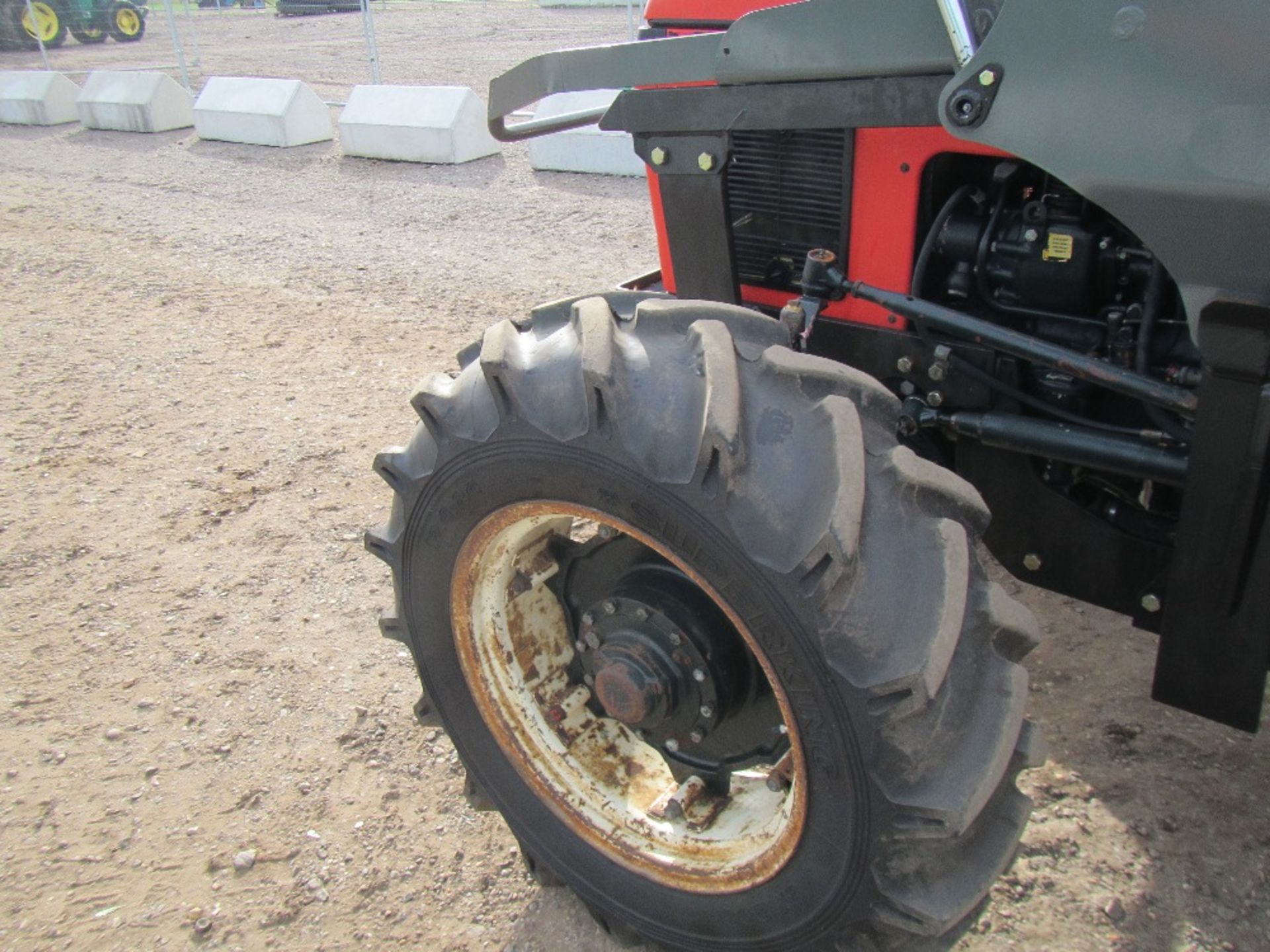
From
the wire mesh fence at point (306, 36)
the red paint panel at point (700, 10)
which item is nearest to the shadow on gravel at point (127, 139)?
the wire mesh fence at point (306, 36)

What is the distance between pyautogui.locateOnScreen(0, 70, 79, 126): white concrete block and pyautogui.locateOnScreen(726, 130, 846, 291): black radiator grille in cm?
1351

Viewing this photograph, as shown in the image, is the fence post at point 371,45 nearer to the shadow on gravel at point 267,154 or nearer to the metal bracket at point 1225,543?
the shadow on gravel at point 267,154

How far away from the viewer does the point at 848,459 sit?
161 centimetres

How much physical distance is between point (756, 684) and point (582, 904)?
0.73m

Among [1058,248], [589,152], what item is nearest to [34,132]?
[589,152]

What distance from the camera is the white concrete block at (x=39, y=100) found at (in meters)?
13.0

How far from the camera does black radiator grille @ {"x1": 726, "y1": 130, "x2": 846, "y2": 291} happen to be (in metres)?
2.35

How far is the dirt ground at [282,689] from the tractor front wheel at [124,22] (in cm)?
1968

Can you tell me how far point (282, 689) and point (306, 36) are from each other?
911 inches

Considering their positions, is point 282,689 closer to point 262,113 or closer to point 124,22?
point 262,113

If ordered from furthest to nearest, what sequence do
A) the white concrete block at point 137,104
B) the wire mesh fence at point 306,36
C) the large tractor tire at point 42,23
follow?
the large tractor tire at point 42,23 → the wire mesh fence at point 306,36 → the white concrete block at point 137,104

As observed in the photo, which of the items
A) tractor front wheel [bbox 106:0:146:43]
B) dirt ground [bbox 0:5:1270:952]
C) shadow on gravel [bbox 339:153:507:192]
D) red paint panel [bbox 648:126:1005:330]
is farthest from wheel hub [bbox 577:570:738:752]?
tractor front wheel [bbox 106:0:146:43]

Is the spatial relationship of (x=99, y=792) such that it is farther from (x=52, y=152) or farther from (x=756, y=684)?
(x=52, y=152)

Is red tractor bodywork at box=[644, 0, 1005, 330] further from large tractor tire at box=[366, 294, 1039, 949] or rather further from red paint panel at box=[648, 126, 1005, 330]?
large tractor tire at box=[366, 294, 1039, 949]
